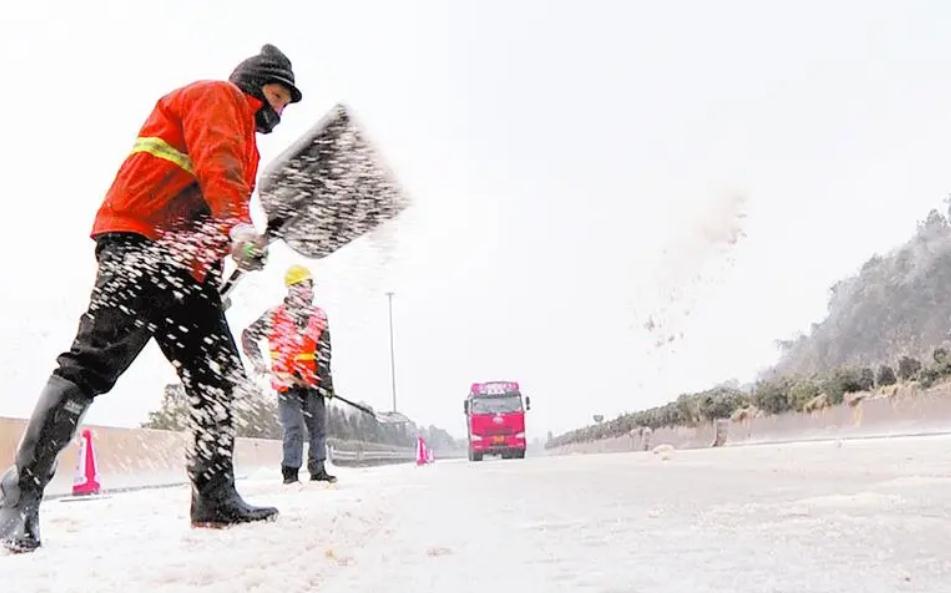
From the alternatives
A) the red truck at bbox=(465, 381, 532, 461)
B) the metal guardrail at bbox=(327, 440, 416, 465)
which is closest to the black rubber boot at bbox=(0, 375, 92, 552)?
the metal guardrail at bbox=(327, 440, 416, 465)

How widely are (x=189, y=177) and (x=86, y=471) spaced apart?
23.3 feet

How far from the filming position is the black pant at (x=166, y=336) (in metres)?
3.62

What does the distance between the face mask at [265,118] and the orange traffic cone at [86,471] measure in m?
6.68

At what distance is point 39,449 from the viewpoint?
3.56m

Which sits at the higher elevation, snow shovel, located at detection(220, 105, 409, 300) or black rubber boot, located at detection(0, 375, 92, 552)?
snow shovel, located at detection(220, 105, 409, 300)

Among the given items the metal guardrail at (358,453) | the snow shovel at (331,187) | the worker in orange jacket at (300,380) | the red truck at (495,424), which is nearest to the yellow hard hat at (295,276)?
the worker in orange jacket at (300,380)

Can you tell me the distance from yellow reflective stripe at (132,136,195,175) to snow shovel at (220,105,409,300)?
37.6 inches

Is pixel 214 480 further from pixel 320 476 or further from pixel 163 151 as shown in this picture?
pixel 320 476

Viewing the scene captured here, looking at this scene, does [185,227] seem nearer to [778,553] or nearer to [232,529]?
[232,529]

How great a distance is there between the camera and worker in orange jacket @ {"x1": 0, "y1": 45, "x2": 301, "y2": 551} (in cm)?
359

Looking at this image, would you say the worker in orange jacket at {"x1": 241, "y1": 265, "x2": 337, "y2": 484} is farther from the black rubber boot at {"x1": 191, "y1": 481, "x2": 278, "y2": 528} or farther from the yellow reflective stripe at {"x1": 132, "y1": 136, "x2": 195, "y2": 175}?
the yellow reflective stripe at {"x1": 132, "y1": 136, "x2": 195, "y2": 175}

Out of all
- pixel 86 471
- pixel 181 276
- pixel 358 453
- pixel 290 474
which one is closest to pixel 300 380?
pixel 290 474

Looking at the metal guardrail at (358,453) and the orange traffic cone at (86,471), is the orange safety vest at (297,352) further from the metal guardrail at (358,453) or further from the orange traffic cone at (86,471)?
the metal guardrail at (358,453)

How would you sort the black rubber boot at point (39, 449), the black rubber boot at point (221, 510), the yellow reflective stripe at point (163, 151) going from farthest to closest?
1. the black rubber boot at point (221, 510)
2. the yellow reflective stripe at point (163, 151)
3. the black rubber boot at point (39, 449)
